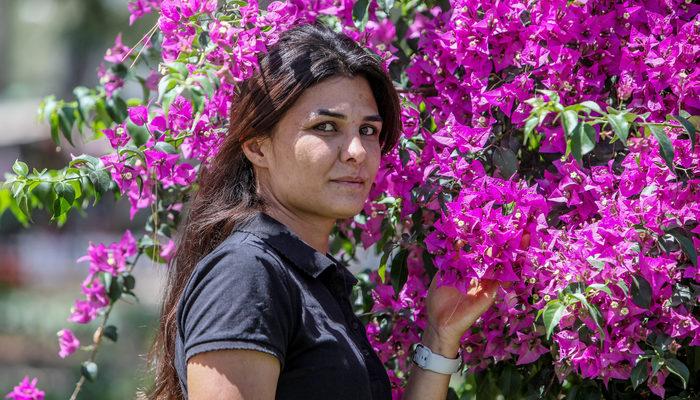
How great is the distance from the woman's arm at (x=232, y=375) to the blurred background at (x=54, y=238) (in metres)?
0.72

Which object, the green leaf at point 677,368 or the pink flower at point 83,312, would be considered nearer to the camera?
the green leaf at point 677,368

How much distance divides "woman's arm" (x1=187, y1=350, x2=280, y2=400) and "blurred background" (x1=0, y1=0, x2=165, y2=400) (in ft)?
2.36

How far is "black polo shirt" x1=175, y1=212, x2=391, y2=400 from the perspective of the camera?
4.96 feet

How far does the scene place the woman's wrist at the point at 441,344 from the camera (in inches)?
76.2

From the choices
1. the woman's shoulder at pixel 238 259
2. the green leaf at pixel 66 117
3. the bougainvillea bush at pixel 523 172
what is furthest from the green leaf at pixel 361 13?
the green leaf at pixel 66 117

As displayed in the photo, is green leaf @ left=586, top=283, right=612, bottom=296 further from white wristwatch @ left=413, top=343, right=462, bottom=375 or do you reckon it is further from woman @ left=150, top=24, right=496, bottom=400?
white wristwatch @ left=413, top=343, right=462, bottom=375

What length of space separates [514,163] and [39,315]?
781 centimetres

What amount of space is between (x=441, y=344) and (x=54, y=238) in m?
13.0

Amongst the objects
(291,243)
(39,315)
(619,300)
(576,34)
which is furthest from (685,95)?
(39,315)

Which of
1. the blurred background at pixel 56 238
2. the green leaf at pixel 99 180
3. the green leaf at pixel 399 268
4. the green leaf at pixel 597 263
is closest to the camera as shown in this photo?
the green leaf at pixel 597 263

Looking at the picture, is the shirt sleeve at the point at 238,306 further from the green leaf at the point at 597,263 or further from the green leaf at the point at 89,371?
the green leaf at the point at 89,371

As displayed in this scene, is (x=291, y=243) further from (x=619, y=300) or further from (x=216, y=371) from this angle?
(x=619, y=300)

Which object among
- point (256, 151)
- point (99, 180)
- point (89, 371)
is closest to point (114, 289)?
point (89, 371)

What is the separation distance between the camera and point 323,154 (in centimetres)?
177
